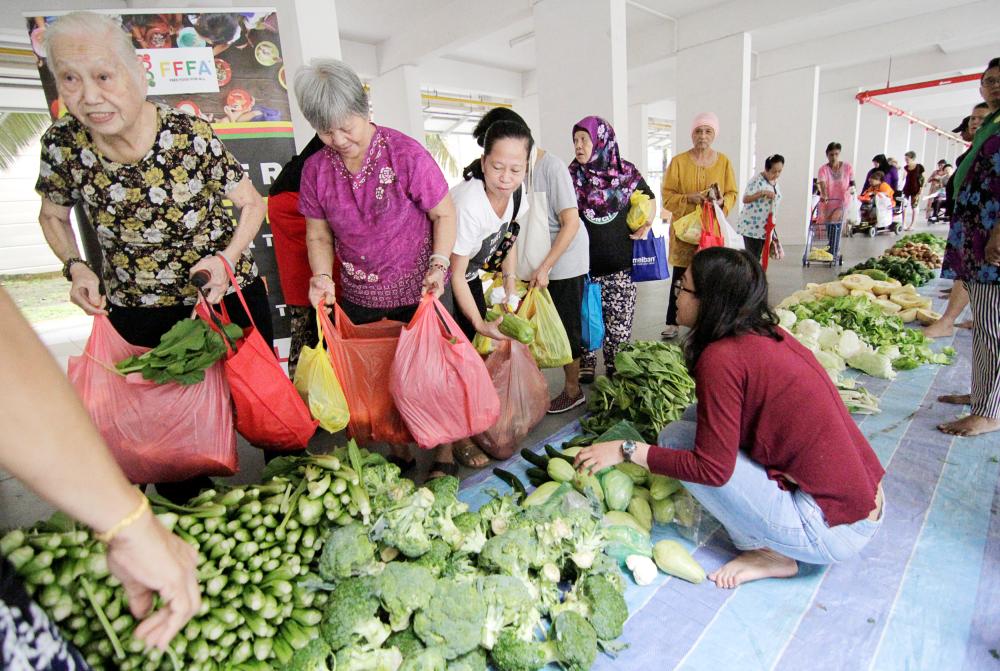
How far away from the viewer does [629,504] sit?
2.05 m

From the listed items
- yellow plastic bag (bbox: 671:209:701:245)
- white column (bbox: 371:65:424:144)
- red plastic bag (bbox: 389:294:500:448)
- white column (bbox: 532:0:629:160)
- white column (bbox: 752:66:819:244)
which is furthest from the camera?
white column (bbox: 752:66:819:244)

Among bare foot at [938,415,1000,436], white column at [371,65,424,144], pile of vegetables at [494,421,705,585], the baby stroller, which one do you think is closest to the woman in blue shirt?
bare foot at [938,415,1000,436]

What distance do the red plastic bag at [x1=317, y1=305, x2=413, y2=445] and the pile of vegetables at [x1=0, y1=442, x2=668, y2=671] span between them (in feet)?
1.24

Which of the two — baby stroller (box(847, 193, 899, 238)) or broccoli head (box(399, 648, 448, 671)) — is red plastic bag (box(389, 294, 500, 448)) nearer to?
broccoli head (box(399, 648, 448, 671))

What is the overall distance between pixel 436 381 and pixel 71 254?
139cm

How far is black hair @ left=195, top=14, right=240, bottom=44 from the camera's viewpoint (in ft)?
10.5

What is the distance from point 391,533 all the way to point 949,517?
2020 mm

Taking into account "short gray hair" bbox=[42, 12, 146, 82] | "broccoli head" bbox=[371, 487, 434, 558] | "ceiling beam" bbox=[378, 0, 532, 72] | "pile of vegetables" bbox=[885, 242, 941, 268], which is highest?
"ceiling beam" bbox=[378, 0, 532, 72]

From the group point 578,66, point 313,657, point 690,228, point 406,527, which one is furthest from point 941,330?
point 313,657

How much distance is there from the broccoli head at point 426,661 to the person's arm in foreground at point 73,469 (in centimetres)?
74

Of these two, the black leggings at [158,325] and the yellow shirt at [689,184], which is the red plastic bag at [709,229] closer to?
the yellow shirt at [689,184]

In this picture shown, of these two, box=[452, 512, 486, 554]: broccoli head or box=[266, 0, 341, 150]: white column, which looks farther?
box=[266, 0, 341, 150]: white column

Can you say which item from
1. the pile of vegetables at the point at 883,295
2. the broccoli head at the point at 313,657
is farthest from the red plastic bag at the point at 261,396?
the pile of vegetables at the point at 883,295

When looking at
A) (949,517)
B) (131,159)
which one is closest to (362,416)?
(131,159)
